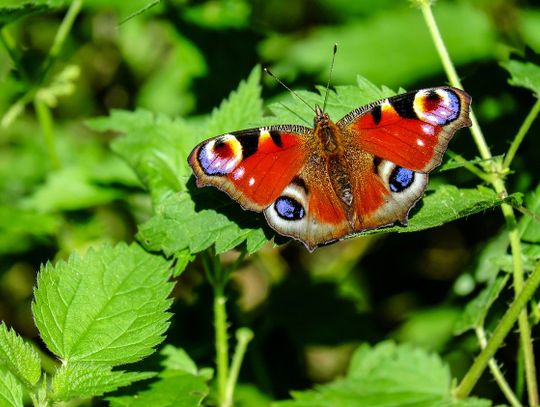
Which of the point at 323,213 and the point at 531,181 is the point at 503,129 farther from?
the point at 323,213

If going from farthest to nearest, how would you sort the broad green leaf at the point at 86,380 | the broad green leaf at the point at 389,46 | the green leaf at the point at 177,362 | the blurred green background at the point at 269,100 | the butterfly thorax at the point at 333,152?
1. the broad green leaf at the point at 389,46
2. the blurred green background at the point at 269,100
3. the green leaf at the point at 177,362
4. the butterfly thorax at the point at 333,152
5. the broad green leaf at the point at 86,380

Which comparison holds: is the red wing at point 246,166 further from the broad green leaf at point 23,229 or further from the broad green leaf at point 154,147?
the broad green leaf at point 23,229

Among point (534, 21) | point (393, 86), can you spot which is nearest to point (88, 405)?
point (393, 86)

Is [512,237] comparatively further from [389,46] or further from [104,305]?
[389,46]

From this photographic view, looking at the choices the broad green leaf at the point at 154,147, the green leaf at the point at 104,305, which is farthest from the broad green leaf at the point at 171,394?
the broad green leaf at the point at 154,147

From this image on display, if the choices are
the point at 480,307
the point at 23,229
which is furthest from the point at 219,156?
the point at 23,229

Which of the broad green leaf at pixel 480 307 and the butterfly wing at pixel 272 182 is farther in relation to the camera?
the broad green leaf at pixel 480 307
